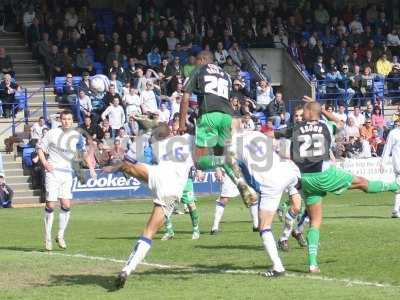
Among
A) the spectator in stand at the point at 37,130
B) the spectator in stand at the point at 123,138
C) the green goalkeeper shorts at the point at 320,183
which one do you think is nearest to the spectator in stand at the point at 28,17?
the spectator in stand at the point at 37,130

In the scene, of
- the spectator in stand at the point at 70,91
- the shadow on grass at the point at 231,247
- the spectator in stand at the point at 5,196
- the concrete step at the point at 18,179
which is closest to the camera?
the shadow on grass at the point at 231,247

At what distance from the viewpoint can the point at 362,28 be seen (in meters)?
43.2

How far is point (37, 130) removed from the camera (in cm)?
3200

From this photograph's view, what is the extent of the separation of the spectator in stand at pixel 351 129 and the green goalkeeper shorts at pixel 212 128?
2096cm

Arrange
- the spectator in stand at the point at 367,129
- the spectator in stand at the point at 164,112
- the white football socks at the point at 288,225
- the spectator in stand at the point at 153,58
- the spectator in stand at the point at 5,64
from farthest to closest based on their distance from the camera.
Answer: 1. the spectator in stand at the point at 153,58
2. the spectator in stand at the point at 367,129
3. the spectator in stand at the point at 5,64
4. the spectator in stand at the point at 164,112
5. the white football socks at the point at 288,225

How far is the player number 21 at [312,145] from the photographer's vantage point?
13.6 meters

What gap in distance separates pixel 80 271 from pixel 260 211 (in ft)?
8.77

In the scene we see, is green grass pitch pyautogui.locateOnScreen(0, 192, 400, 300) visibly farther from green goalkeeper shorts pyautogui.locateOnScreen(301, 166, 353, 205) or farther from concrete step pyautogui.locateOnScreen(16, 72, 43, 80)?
concrete step pyautogui.locateOnScreen(16, 72, 43, 80)

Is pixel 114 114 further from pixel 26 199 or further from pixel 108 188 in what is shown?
pixel 26 199

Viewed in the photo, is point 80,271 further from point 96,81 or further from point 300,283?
point 96,81

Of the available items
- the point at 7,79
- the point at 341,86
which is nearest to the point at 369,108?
the point at 341,86

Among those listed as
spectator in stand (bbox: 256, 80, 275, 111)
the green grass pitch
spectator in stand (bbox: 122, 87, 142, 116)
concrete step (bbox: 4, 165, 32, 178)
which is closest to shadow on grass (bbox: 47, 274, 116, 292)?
the green grass pitch

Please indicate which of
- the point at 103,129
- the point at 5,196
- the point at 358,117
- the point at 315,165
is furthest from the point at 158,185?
the point at 358,117

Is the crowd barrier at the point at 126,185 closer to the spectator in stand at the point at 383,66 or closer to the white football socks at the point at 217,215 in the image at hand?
the spectator in stand at the point at 383,66
